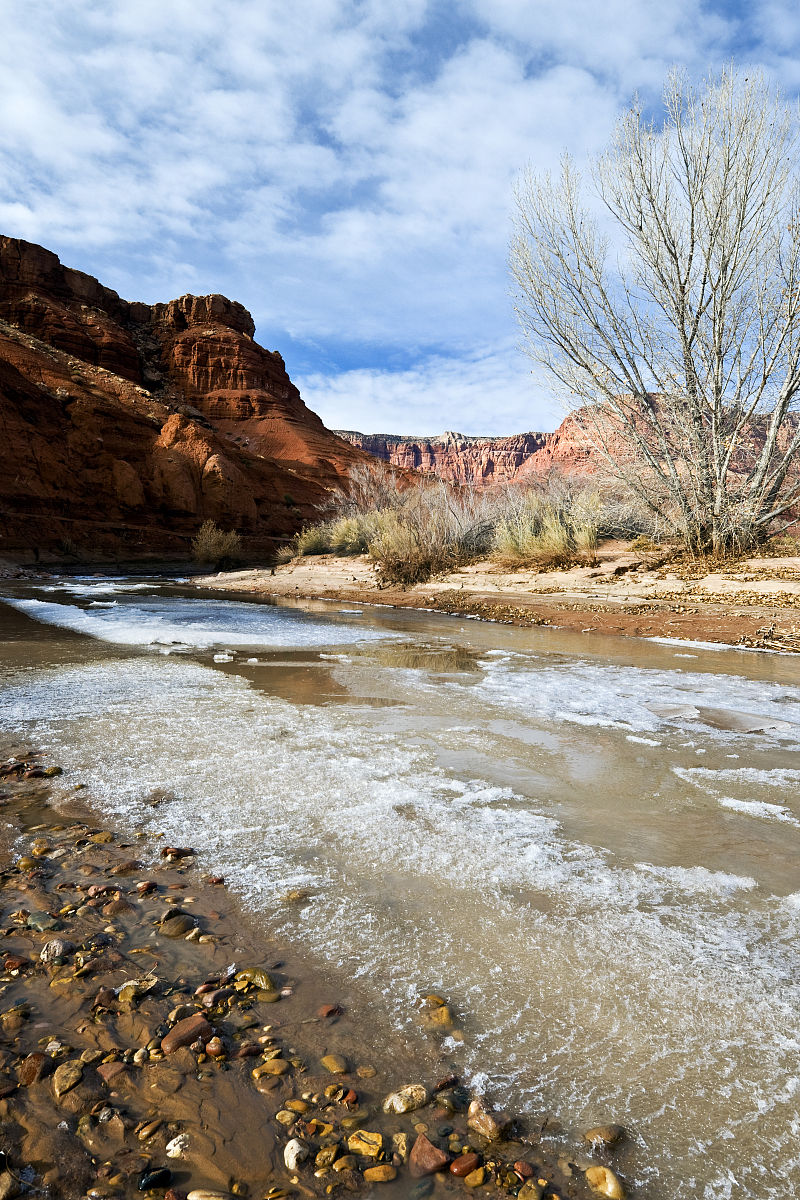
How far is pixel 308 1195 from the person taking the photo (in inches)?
39.8

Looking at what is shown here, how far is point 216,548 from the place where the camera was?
2500 centimetres

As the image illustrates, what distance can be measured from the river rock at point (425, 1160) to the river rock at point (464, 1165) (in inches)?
0.6

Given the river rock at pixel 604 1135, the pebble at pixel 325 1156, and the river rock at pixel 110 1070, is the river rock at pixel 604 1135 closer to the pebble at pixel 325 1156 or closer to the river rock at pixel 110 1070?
the pebble at pixel 325 1156

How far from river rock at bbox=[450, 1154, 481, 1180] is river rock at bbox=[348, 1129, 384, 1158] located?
13 centimetres

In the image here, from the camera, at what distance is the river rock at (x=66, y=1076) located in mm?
1179

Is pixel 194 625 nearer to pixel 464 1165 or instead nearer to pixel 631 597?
pixel 631 597

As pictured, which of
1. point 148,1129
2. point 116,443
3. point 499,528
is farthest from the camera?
point 116,443

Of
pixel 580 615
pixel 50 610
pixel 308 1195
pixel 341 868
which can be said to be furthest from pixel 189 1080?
pixel 50 610

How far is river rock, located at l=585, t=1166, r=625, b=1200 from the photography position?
1002 mm

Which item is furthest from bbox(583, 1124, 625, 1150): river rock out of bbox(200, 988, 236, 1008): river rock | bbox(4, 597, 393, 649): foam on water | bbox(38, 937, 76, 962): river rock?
bbox(4, 597, 393, 649): foam on water

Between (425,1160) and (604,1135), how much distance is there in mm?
328

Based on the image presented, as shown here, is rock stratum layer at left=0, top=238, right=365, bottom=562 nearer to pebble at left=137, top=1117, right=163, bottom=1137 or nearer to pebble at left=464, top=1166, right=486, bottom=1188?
pebble at left=137, top=1117, right=163, bottom=1137

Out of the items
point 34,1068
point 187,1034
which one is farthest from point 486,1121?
point 34,1068

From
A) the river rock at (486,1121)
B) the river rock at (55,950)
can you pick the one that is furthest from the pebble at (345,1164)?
the river rock at (55,950)
